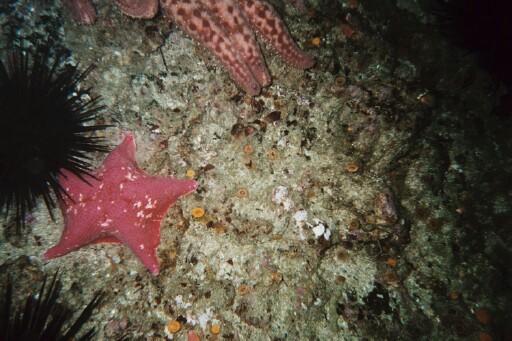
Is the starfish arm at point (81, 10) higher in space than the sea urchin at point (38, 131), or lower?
higher

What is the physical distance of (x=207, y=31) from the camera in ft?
10.2

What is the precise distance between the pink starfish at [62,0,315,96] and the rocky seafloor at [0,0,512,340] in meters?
0.35

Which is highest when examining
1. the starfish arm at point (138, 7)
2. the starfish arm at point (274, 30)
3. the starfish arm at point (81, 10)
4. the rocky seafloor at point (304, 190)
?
the starfish arm at point (81, 10)

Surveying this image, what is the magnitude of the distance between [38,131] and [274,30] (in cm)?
271

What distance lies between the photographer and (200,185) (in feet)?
11.0

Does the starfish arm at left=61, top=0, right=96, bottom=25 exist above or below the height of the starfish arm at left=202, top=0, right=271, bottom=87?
above

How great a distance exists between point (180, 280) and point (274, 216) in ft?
4.08

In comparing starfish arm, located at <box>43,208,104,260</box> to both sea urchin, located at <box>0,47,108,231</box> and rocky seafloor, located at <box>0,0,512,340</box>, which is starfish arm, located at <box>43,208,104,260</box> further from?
sea urchin, located at <box>0,47,108,231</box>

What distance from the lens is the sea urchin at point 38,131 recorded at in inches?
111

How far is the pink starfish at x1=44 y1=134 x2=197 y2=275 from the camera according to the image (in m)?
3.11

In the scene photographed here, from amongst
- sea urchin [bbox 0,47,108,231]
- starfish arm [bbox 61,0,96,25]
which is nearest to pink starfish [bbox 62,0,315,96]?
starfish arm [bbox 61,0,96,25]

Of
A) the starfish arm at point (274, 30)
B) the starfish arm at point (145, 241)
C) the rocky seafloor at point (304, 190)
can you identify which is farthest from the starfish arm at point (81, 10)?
the starfish arm at point (145, 241)

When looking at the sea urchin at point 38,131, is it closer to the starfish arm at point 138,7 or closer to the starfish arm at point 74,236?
the starfish arm at point 74,236

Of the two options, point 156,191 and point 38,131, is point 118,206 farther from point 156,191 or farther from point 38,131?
point 38,131
